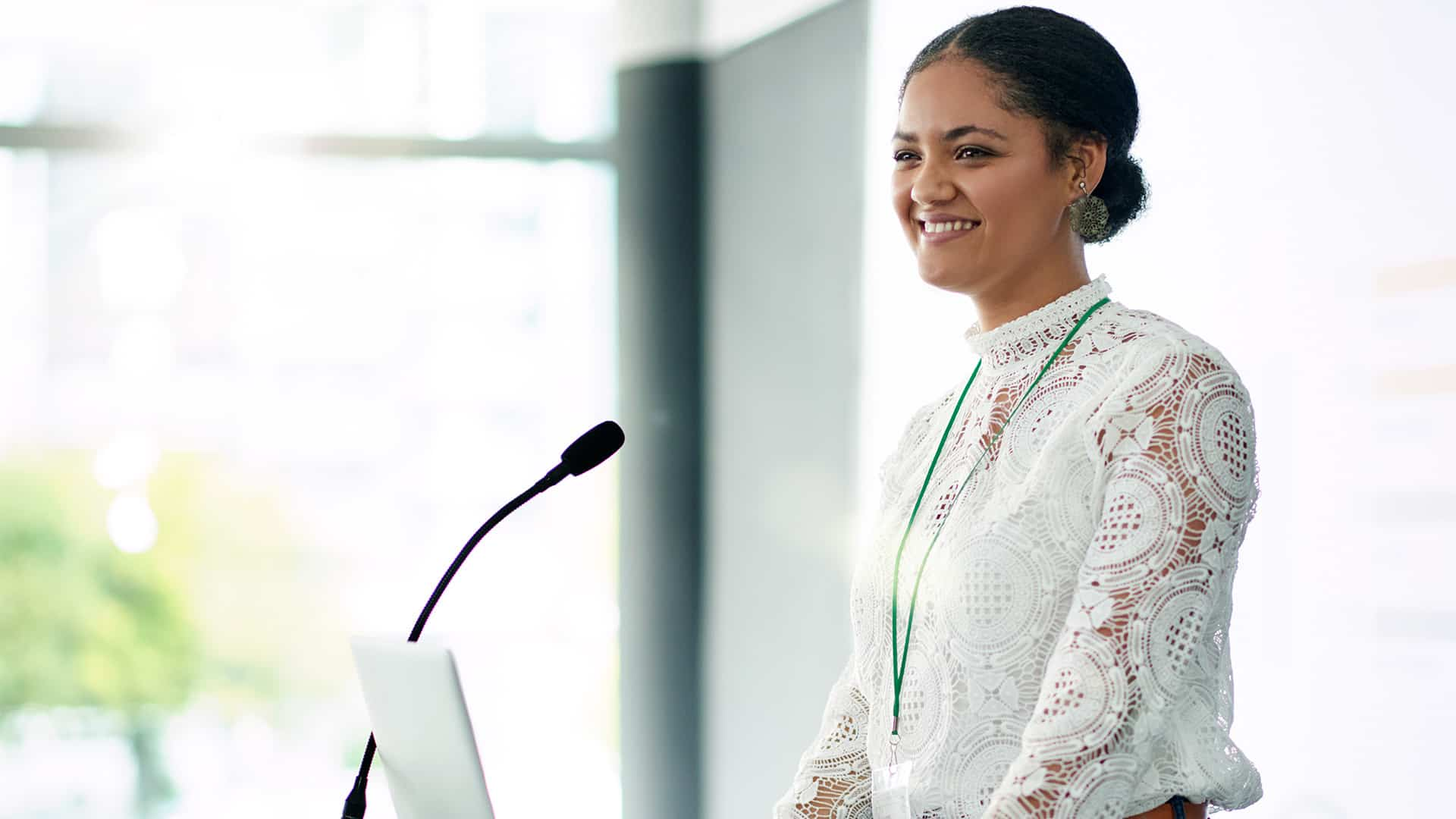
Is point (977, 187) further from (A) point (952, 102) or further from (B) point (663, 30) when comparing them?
(B) point (663, 30)

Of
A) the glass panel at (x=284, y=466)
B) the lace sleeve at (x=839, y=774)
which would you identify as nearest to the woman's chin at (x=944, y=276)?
the lace sleeve at (x=839, y=774)


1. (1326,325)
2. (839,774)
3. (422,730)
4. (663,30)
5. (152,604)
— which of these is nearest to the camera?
(422,730)

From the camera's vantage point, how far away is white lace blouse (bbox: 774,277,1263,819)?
1.23m

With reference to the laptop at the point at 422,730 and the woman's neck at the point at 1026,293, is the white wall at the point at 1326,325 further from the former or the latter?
the laptop at the point at 422,730

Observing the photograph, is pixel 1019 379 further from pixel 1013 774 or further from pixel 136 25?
pixel 136 25

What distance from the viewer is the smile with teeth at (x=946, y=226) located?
148cm

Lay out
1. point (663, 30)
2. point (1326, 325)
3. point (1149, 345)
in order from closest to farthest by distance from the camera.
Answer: point (1149, 345), point (1326, 325), point (663, 30)

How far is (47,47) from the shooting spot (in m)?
4.00

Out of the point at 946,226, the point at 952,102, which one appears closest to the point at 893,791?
the point at 946,226

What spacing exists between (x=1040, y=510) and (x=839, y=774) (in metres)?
0.44

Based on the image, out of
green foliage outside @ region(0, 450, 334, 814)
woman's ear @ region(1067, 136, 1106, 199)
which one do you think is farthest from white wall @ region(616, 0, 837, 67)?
woman's ear @ region(1067, 136, 1106, 199)

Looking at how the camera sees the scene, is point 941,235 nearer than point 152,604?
Yes

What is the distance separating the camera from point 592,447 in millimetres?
1626

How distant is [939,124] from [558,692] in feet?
9.97
